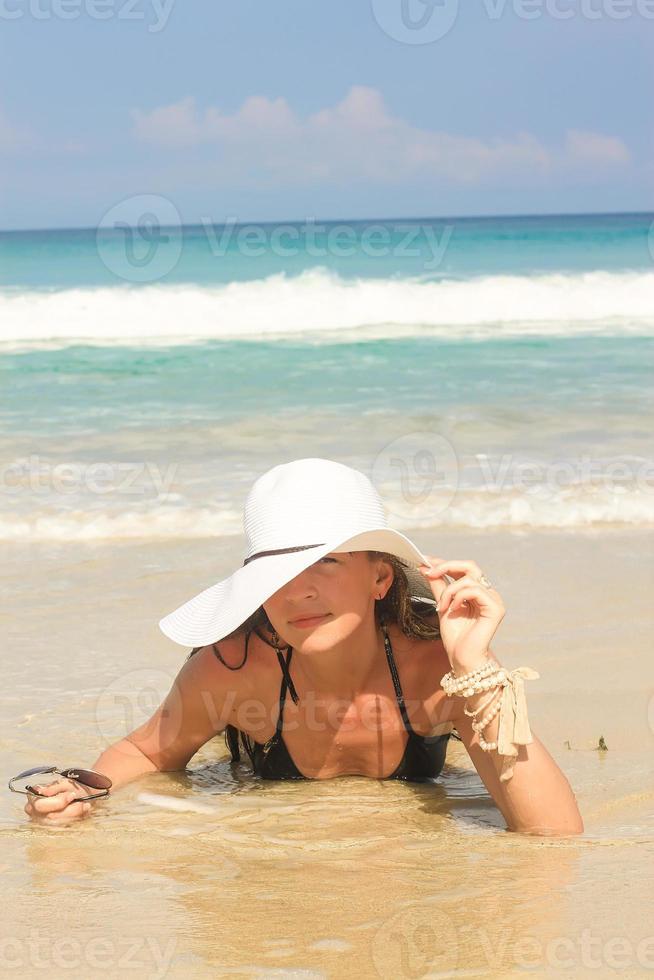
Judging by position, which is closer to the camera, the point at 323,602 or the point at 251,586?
the point at 251,586

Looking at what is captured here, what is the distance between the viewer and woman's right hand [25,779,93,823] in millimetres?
3090

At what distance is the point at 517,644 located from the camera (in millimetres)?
Result: 4742

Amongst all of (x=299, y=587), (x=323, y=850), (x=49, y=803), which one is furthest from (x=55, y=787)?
(x=299, y=587)

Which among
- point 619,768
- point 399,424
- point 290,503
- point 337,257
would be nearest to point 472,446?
point 399,424

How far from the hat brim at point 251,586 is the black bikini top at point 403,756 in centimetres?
36

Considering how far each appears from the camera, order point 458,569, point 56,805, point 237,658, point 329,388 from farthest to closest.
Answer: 1. point 329,388
2. point 237,658
3. point 56,805
4. point 458,569

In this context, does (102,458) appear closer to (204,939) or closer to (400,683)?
(400,683)

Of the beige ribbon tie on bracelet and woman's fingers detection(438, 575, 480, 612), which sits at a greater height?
woman's fingers detection(438, 575, 480, 612)

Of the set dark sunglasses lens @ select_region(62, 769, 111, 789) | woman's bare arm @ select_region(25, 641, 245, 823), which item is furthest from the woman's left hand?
dark sunglasses lens @ select_region(62, 769, 111, 789)

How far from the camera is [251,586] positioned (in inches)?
113

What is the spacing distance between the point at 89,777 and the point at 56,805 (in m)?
0.11

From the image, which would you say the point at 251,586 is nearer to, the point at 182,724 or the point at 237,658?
the point at 237,658

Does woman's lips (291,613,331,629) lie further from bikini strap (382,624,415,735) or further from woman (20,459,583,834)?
bikini strap (382,624,415,735)

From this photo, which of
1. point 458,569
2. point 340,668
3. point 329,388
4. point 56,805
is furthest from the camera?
point 329,388
